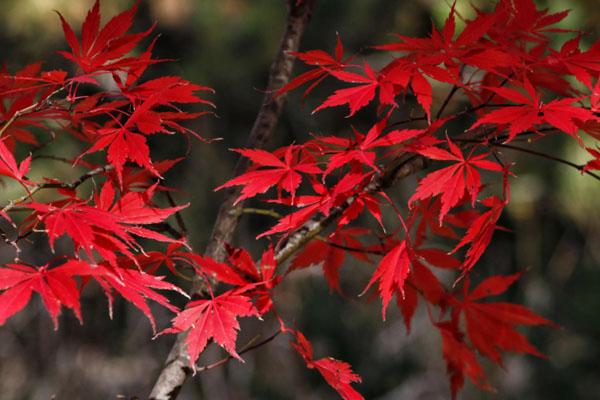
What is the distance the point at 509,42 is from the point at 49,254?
8.41 feet

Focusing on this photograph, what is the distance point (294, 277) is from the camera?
10.2 feet

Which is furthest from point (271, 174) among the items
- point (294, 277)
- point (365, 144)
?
point (294, 277)

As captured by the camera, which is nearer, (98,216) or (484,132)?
(98,216)

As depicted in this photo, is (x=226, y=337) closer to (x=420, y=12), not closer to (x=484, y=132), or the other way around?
(x=484, y=132)

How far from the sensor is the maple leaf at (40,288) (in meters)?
0.53

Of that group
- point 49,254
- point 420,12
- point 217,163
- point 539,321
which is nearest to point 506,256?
point 420,12

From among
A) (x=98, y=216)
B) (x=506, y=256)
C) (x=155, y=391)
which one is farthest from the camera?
(x=506, y=256)

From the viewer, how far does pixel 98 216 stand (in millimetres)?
576

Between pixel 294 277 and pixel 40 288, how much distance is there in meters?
2.58

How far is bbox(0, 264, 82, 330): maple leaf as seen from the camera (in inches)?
21.0

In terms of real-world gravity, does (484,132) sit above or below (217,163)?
above

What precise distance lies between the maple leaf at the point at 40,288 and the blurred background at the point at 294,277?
2.10 metres

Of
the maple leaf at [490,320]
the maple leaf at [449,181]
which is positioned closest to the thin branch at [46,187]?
the maple leaf at [449,181]

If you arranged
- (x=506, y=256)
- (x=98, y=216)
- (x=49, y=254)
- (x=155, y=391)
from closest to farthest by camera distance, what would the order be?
1. (x=98, y=216)
2. (x=155, y=391)
3. (x=49, y=254)
4. (x=506, y=256)
